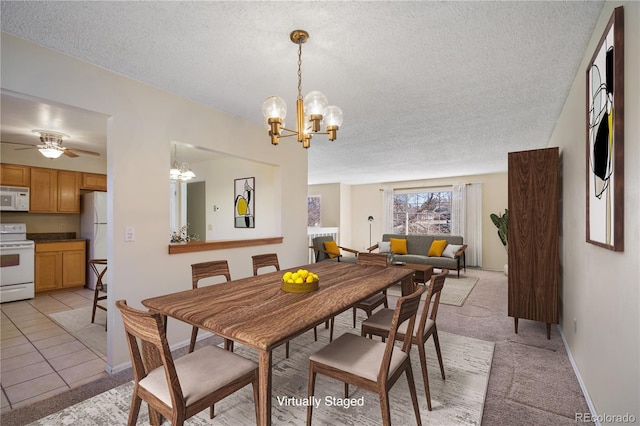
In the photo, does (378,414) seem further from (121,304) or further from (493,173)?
(493,173)

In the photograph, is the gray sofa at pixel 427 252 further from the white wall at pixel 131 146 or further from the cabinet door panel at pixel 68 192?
the cabinet door panel at pixel 68 192

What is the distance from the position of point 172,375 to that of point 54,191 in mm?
5583

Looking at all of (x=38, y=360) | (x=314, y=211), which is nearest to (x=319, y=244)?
(x=314, y=211)

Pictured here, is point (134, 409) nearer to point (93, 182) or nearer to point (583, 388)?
point (583, 388)

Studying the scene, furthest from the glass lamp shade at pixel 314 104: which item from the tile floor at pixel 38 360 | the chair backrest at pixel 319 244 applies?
the chair backrest at pixel 319 244

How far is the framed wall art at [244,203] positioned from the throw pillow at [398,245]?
3.62 metres

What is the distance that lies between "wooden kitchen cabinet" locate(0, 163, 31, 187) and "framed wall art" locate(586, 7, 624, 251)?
6919 mm

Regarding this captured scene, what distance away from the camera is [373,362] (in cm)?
155

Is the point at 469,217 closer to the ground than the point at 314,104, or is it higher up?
closer to the ground

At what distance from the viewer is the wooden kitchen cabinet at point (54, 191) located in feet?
15.6

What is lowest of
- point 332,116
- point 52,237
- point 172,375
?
point 172,375

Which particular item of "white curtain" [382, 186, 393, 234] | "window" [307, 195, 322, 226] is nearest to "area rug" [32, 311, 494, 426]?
"white curtain" [382, 186, 393, 234]

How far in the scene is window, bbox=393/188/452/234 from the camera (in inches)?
300

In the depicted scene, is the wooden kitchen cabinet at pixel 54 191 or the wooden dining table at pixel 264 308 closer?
the wooden dining table at pixel 264 308
